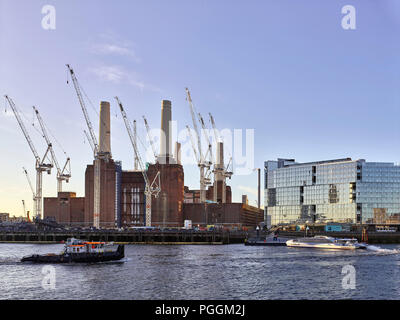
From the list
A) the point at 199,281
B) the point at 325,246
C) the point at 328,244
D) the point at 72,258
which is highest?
the point at 199,281

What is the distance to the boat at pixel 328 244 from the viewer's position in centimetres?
15750

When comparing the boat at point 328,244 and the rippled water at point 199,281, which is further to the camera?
the boat at point 328,244

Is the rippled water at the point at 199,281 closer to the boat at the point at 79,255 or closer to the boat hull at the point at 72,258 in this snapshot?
the boat hull at the point at 72,258

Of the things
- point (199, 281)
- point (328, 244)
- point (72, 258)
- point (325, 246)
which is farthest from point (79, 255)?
point (328, 244)

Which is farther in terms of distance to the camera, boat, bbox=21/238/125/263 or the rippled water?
boat, bbox=21/238/125/263

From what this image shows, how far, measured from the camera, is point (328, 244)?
162 meters

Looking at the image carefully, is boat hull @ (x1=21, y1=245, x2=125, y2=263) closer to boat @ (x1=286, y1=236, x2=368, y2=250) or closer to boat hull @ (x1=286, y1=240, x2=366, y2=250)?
boat hull @ (x1=286, y1=240, x2=366, y2=250)

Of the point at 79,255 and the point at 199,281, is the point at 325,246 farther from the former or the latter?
the point at 199,281

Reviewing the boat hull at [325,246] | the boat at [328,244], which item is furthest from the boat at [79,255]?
the boat at [328,244]

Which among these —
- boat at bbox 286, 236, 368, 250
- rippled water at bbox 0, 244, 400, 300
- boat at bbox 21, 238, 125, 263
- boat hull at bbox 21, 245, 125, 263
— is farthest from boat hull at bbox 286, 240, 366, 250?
boat hull at bbox 21, 245, 125, 263

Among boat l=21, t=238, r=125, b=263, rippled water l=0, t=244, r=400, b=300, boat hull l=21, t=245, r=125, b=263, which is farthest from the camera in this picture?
boat l=21, t=238, r=125, b=263

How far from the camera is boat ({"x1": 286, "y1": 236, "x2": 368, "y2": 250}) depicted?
157500 millimetres

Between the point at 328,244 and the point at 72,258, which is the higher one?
the point at 72,258
